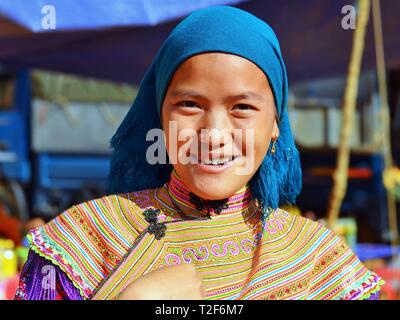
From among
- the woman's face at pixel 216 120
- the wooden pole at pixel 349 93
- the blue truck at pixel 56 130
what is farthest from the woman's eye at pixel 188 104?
the blue truck at pixel 56 130

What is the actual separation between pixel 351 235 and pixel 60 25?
2.42 m

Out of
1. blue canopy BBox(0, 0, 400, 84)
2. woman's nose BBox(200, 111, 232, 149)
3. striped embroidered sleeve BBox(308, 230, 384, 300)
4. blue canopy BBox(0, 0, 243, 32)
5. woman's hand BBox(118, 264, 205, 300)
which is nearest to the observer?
woman's hand BBox(118, 264, 205, 300)

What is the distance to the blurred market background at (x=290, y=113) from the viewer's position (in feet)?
11.5

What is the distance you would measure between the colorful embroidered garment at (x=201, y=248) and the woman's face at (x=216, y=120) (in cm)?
9

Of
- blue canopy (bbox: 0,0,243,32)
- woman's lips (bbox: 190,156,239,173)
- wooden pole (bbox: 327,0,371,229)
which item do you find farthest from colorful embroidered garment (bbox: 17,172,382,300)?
wooden pole (bbox: 327,0,371,229)

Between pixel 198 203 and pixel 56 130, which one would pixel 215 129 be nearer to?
pixel 198 203

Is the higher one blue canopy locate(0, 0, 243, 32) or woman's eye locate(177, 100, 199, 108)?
blue canopy locate(0, 0, 243, 32)

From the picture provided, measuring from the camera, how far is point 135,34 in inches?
139

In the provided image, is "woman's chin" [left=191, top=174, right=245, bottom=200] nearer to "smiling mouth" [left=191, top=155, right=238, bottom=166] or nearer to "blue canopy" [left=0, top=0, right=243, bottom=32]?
"smiling mouth" [left=191, top=155, right=238, bottom=166]

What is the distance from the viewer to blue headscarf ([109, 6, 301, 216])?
1.33m

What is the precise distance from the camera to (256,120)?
1353 millimetres

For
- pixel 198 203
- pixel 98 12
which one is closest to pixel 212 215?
pixel 198 203

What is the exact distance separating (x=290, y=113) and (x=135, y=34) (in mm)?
4026
